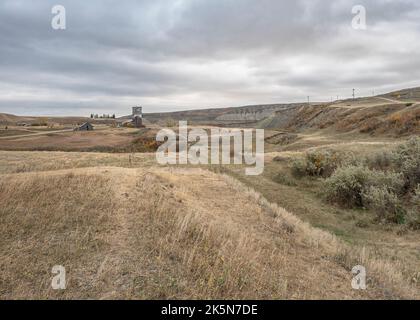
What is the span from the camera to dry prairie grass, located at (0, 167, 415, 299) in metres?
6.45

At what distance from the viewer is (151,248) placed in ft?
25.1

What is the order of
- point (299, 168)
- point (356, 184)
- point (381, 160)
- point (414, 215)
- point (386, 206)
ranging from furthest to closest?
point (299, 168)
point (381, 160)
point (356, 184)
point (386, 206)
point (414, 215)

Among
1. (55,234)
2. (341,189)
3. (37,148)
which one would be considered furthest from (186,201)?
(37,148)

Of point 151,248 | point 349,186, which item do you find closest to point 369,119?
point 349,186

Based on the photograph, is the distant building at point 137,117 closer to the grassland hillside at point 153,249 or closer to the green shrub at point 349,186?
the green shrub at point 349,186

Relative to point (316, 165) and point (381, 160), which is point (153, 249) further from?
point (381, 160)

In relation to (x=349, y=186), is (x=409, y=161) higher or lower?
higher

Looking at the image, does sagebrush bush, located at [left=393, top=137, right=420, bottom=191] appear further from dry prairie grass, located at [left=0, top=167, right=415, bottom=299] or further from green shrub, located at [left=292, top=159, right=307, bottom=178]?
dry prairie grass, located at [left=0, top=167, right=415, bottom=299]

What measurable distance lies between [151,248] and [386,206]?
36.3 feet

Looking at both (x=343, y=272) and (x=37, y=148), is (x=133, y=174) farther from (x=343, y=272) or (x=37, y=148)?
(x=37, y=148)

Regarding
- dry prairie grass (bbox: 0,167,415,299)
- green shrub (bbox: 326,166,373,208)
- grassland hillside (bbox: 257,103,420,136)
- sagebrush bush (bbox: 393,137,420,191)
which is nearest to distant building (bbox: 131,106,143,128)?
grassland hillside (bbox: 257,103,420,136)

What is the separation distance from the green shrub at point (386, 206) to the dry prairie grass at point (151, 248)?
4810 millimetres
